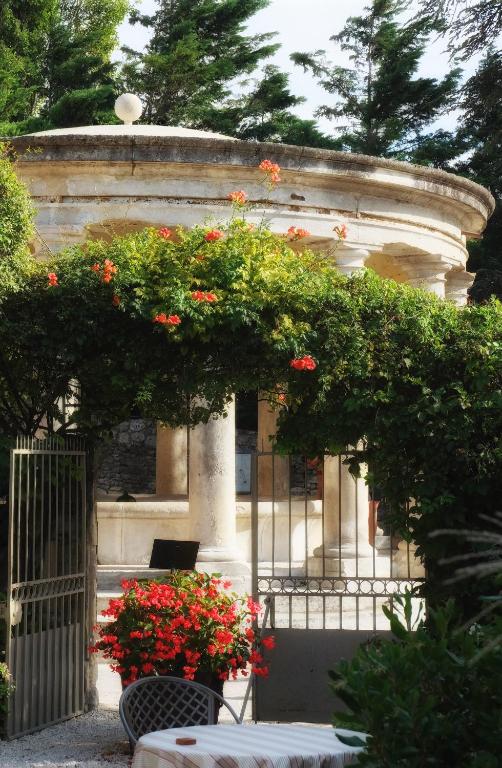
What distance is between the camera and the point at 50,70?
34125 millimetres

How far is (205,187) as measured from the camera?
13.4m

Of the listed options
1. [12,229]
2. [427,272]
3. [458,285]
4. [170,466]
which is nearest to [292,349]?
[12,229]

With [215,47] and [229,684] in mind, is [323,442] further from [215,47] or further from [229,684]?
[215,47]

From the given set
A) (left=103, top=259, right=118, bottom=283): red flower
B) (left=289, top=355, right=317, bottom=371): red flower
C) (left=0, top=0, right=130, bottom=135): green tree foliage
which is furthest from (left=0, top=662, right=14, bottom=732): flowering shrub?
(left=0, top=0, right=130, bottom=135): green tree foliage

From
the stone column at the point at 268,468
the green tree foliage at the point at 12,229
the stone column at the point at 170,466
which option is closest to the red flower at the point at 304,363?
the green tree foliage at the point at 12,229

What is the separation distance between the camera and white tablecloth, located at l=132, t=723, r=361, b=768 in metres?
5.83

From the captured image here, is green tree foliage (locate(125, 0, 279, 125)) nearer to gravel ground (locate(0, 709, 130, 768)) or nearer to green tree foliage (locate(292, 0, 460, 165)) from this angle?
green tree foliage (locate(292, 0, 460, 165))

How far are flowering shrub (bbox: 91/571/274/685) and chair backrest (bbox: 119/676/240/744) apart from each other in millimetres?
1342

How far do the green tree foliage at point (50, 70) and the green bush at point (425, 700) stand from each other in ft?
91.0

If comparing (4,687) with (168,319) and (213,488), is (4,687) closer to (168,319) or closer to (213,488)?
(168,319)

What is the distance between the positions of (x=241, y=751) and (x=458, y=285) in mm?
11627

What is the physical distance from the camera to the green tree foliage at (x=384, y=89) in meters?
34.5

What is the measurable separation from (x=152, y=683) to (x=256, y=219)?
7.09m

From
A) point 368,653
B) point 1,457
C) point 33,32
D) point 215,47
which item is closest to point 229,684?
point 1,457
